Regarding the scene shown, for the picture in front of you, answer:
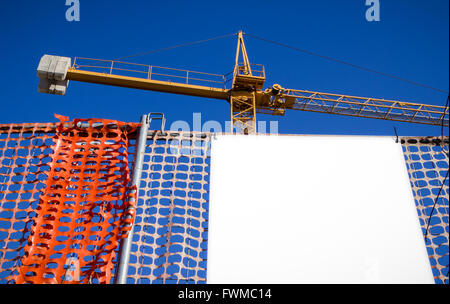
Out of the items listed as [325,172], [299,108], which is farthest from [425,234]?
[299,108]

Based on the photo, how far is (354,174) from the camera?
4.63m

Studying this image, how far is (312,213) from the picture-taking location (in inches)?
173

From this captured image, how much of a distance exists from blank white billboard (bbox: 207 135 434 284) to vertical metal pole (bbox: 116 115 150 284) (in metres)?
0.90

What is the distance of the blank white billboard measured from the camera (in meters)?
4.04

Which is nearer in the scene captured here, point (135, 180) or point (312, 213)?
point (312, 213)

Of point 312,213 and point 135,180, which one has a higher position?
point 135,180

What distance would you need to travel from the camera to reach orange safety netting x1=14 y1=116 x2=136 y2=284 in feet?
13.9

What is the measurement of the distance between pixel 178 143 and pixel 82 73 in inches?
719

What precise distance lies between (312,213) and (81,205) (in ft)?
9.05

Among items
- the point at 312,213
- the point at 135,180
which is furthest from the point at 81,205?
the point at 312,213

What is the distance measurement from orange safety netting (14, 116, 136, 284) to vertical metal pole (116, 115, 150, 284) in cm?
10

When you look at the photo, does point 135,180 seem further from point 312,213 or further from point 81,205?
point 312,213

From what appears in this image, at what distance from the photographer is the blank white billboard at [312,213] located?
4.04 metres
